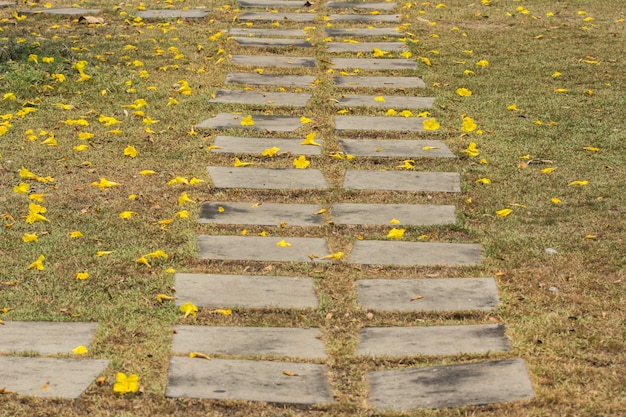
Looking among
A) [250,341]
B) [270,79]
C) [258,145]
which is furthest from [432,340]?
[270,79]

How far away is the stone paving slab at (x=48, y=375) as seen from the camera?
3705 millimetres

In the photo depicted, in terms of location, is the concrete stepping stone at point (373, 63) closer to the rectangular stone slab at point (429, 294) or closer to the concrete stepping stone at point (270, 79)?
the concrete stepping stone at point (270, 79)

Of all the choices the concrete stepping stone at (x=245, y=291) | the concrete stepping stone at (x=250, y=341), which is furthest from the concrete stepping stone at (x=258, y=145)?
the concrete stepping stone at (x=250, y=341)

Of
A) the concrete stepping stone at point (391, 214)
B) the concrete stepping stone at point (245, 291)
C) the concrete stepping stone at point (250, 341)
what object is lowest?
the concrete stepping stone at point (391, 214)

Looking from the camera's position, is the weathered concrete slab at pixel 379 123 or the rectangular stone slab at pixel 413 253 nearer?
the rectangular stone slab at pixel 413 253

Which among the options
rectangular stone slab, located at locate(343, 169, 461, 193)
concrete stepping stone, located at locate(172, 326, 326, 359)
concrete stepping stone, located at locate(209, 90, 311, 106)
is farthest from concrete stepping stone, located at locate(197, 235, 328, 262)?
concrete stepping stone, located at locate(209, 90, 311, 106)

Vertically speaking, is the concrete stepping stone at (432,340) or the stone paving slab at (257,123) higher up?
the concrete stepping stone at (432,340)

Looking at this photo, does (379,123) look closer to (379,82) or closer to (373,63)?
(379,82)

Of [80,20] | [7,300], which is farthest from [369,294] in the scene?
[80,20]

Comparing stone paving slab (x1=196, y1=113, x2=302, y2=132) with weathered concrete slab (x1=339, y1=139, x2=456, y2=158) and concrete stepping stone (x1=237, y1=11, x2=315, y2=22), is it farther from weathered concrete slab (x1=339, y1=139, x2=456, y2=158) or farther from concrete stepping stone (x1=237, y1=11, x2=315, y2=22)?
concrete stepping stone (x1=237, y1=11, x2=315, y2=22)

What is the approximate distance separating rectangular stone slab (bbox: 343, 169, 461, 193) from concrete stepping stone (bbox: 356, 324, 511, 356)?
180 centimetres

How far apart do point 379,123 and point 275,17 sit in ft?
11.7

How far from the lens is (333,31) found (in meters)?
9.86

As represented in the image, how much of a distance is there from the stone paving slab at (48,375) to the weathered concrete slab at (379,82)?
4.66 meters
